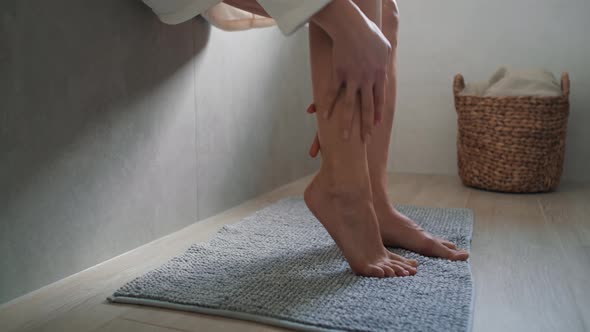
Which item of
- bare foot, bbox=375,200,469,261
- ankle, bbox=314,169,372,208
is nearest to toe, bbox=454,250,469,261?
bare foot, bbox=375,200,469,261

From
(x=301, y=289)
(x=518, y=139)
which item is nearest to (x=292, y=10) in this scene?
(x=301, y=289)

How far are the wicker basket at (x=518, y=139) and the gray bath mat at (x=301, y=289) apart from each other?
2.17 feet

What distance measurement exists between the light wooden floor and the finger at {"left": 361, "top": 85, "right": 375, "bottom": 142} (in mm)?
293

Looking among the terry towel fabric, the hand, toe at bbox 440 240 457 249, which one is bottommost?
toe at bbox 440 240 457 249

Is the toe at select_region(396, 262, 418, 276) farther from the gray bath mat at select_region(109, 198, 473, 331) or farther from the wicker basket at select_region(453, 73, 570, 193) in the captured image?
the wicker basket at select_region(453, 73, 570, 193)

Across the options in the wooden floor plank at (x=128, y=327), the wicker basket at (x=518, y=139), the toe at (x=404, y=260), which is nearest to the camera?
the wooden floor plank at (x=128, y=327)

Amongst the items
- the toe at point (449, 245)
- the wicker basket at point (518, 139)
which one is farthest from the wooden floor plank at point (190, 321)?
the wicker basket at point (518, 139)

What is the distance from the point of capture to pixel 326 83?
752 mm

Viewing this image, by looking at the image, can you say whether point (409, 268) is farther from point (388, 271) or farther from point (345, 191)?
point (345, 191)

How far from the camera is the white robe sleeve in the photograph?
2.17 ft

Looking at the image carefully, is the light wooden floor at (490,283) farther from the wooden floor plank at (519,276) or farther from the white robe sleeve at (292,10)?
the white robe sleeve at (292,10)

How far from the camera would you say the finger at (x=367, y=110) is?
684 millimetres

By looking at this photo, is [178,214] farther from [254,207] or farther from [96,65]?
[96,65]

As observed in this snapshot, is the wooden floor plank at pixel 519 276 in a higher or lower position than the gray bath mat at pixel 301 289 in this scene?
lower
